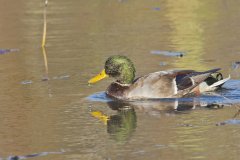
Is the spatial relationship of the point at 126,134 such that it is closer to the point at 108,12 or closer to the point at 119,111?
the point at 119,111

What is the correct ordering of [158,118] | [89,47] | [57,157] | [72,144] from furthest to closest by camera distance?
[89,47] < [158,118] < [72,144] < [57,157]

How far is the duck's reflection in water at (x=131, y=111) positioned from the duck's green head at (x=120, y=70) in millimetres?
554

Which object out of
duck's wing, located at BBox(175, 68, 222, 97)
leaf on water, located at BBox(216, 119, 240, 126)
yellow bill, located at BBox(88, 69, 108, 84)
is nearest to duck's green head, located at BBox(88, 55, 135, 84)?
yellow bill, located at BBox(88, 69, 108, 84)

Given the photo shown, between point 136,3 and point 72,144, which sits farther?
point 136,3

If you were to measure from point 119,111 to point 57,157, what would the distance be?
9.80ft

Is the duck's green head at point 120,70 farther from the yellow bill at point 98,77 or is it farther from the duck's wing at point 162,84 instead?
the duck's wing at point 162,84

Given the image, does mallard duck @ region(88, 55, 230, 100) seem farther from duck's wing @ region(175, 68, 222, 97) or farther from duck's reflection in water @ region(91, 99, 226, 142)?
duck's reflection in water @ region(91, 99, 226, 142)

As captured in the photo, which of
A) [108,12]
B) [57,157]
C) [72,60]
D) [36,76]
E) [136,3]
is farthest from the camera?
[136,3]

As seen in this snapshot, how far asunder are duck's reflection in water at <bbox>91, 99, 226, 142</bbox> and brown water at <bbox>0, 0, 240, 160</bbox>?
0.05 feet

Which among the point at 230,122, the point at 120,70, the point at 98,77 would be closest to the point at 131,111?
the point at 120,70

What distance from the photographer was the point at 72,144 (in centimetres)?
1030

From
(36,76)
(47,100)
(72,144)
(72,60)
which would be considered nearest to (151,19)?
(72,60)

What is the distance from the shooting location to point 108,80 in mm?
15062

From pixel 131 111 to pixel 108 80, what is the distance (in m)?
2.72
